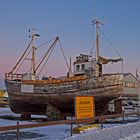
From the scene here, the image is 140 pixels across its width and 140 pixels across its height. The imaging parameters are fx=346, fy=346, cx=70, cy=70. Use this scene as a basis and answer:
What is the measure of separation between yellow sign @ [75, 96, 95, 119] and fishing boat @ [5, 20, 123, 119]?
11.6 meters

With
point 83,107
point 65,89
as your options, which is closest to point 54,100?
point 65,89

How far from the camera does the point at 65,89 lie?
95.7 feet

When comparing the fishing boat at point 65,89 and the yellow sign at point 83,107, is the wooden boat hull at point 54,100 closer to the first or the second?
the fishing boat at point 65,89

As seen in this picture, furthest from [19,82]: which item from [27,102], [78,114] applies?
[78,114]

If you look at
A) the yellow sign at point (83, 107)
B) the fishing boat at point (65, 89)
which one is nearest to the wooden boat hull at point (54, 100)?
the fishing boat at point (65, 89)

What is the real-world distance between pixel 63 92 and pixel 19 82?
501 cm

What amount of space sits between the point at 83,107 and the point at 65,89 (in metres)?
13.1

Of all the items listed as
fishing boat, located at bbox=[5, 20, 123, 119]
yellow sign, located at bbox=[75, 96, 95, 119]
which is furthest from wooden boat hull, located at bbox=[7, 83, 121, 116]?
yellow sign, located at bbox=[75, 96, 95, 119]

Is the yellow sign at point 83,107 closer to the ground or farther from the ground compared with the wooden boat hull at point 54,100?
closer to the ground

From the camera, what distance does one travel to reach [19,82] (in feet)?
105

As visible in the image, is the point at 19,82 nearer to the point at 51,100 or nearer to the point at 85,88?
the point at 51,100

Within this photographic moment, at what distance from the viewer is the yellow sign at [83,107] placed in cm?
1565

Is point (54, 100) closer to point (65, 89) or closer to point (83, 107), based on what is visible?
point (65, 89)

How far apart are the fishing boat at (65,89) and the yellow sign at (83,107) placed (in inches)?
459
